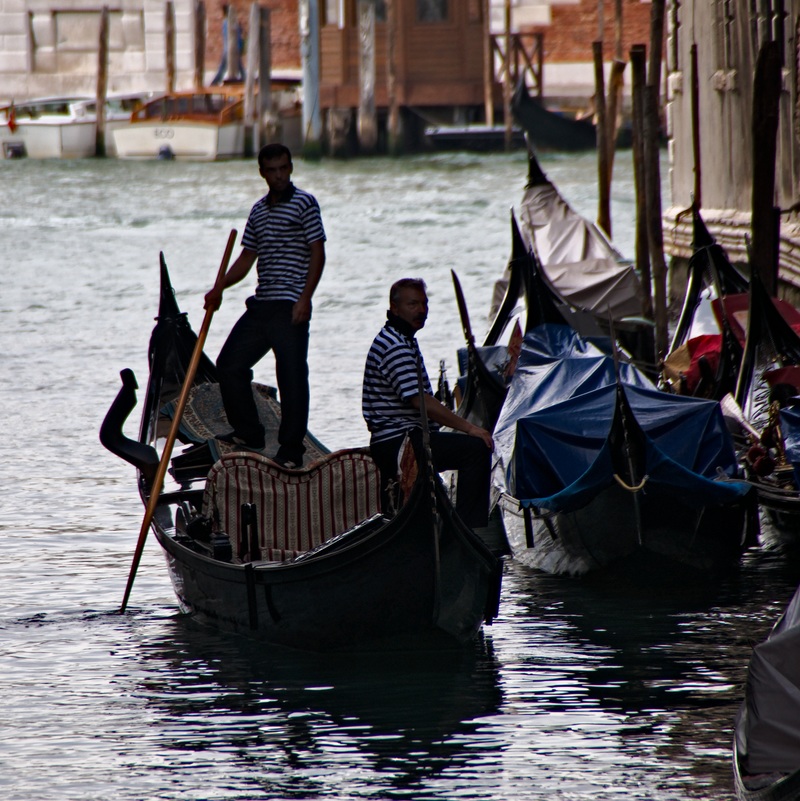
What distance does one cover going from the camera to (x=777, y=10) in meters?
9.35

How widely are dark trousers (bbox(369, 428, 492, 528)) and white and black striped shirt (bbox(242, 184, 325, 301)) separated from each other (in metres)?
0.99

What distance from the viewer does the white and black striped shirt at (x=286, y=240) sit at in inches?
235

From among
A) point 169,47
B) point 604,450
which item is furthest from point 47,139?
point 604,450

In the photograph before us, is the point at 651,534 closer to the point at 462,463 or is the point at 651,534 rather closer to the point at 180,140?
the point at 462,463

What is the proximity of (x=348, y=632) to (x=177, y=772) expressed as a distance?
0.91 meters

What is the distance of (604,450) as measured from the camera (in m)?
5.66

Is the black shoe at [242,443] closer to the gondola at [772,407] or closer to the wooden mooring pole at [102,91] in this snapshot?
the gondola at [772,407]

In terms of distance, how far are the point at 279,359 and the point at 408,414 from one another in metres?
1.00

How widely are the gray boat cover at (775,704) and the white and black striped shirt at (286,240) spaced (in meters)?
3.02

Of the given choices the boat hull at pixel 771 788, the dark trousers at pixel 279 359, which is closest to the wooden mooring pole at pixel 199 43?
the dark trousers at pixel 279 359

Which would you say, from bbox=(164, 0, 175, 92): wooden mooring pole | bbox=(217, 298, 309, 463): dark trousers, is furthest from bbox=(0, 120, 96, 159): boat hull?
bbox=(217, 298, 309, 463): dark trousers

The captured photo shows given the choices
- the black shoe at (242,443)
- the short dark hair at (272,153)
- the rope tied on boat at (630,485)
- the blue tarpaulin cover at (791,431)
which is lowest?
the rope tied on boat at (630,485)

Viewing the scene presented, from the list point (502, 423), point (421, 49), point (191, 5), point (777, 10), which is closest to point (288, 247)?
point (502, 423)

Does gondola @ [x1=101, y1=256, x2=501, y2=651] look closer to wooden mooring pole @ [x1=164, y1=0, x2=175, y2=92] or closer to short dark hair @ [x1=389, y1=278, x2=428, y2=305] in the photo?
short dark hair @ [x1=389, y1=278, x2=428, y2=305]
